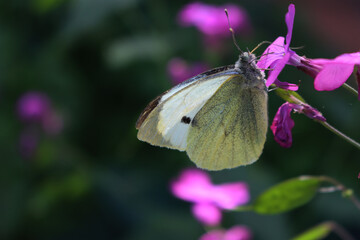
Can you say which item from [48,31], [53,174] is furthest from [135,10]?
[53,174]

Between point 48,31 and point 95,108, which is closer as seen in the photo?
point 48,31

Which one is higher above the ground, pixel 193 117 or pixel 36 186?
pixel 193 117

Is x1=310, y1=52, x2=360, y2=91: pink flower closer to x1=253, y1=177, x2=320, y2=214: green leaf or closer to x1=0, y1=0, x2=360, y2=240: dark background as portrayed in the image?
x1=253, y1=177, x2=320, y2=214: green leaf

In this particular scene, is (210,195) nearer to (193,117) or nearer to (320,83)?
(193,117)

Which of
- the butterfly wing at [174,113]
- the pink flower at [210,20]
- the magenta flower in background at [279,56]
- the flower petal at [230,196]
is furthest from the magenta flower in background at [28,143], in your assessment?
the magenta flower in background at [279,56]

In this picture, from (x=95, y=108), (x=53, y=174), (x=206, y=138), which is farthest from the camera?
(x=95, y=108)
